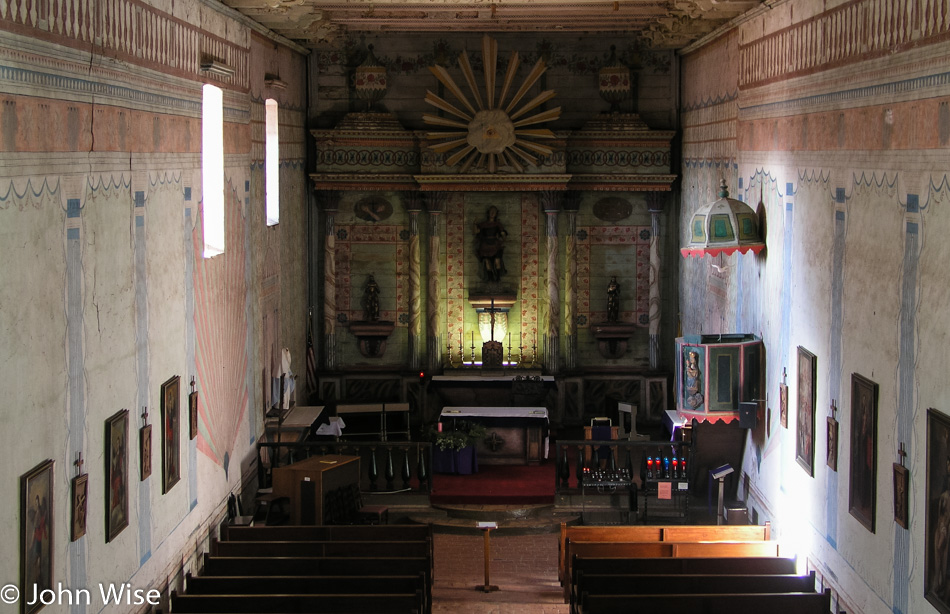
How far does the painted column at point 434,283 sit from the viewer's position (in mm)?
20109

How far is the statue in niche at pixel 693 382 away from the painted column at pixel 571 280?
6.62 metres

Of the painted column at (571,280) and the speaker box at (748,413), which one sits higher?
the painted column at (571,280)

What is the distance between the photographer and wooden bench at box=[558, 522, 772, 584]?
1266cm

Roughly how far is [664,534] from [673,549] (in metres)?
0.50

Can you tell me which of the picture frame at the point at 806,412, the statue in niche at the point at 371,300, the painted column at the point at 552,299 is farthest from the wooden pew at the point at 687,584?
the statue in niche at the point at 371,300

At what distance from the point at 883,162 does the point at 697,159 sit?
8.74 meters

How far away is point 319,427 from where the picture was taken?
18.0 m

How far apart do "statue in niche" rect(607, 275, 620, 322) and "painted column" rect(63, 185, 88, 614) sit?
41.1 ft

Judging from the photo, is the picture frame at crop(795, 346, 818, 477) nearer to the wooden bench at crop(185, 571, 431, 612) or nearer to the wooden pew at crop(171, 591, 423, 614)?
the wooden bench at crop(185, 571, 431, 612)

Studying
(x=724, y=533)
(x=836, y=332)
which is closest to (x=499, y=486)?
(x=724, y=533)

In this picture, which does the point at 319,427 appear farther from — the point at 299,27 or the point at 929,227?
the point at 929,227

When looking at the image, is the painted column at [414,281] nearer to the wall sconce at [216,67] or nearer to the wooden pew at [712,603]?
the wall sconce at [216,67]

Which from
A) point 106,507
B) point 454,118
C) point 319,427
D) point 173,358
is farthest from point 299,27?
point 106,507

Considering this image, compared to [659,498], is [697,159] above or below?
above
